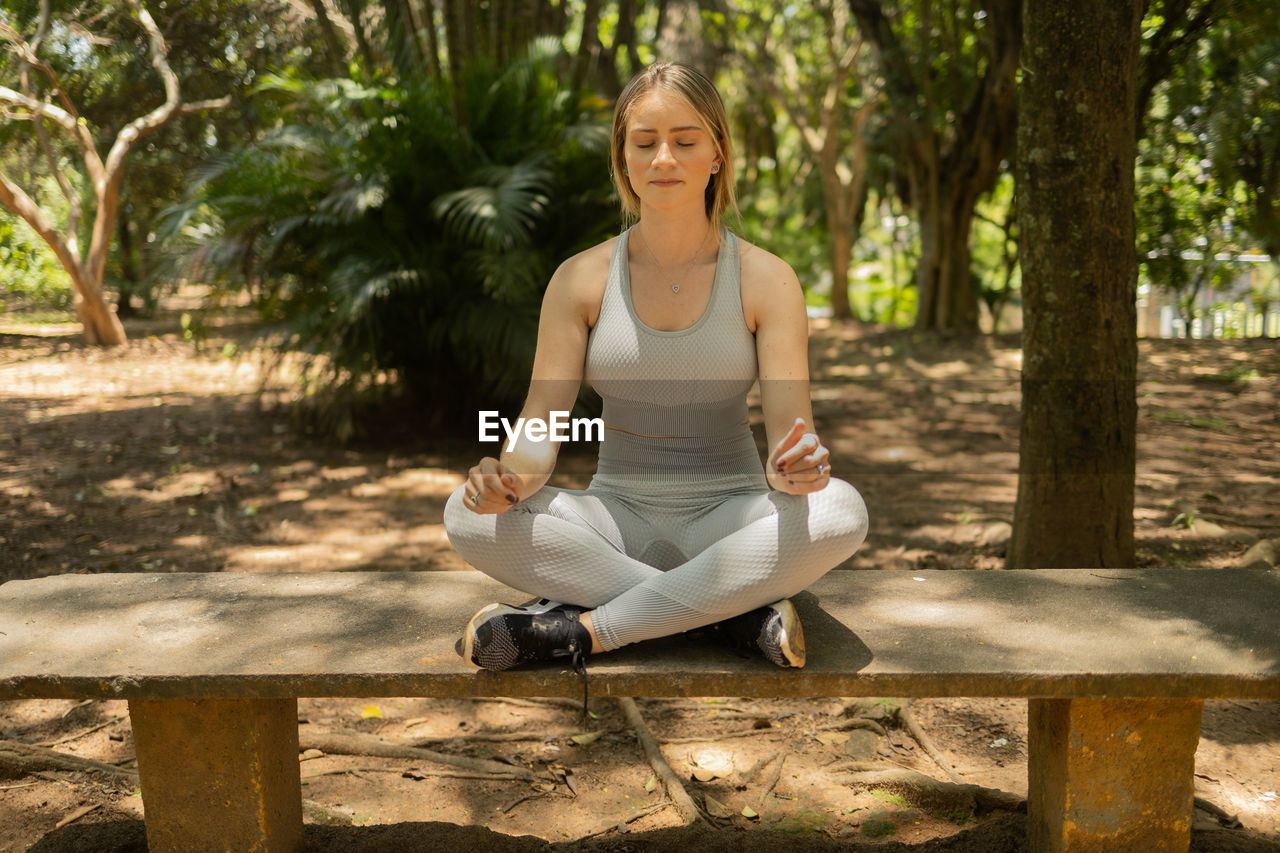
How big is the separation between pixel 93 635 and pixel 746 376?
1.55 meters

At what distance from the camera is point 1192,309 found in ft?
38.0

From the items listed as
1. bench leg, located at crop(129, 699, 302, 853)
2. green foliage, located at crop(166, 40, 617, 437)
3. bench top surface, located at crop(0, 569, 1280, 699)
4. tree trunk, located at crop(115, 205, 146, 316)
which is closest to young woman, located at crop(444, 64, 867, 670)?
bench top surface, located at crop(0, 569, 1280, 699)

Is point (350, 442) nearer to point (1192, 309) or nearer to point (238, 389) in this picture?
point (238, 389)

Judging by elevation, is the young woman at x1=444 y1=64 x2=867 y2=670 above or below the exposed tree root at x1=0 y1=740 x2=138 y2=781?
above

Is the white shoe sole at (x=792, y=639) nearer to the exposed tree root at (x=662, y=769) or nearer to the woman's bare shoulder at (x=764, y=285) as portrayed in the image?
the woman's bare shoulder at (x=764, y=285)

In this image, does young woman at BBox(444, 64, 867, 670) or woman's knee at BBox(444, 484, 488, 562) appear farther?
woman's knee at BBox(444, 484, 488, 562)

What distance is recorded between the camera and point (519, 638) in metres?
1.96

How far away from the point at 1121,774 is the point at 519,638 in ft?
4.26

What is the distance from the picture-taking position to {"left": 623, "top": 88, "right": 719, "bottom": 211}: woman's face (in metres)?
2.27

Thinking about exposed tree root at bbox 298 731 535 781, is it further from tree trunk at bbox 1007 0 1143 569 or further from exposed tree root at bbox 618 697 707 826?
tree trunk at bbox 1007 0 1143 569

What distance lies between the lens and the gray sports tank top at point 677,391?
237 cm

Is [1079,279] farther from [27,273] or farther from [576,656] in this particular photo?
[27,273]

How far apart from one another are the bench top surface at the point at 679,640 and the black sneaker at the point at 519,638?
36mm

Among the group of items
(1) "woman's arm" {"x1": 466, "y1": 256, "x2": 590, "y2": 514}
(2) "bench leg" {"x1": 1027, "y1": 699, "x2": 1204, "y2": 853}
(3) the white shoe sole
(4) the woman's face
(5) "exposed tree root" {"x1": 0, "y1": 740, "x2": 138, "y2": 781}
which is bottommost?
Answer: (5) "exposed tree root" {"x1": 0, "y1": 740, "x2": 138, "y2": 781}
